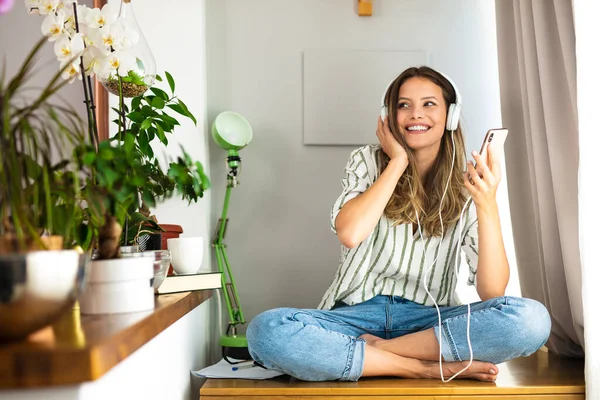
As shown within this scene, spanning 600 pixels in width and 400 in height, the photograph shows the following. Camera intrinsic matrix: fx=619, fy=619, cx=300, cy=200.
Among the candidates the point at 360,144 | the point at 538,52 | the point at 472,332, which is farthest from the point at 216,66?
the point at 472,332

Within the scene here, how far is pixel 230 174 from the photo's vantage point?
2172mm

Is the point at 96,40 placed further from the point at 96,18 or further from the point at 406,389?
the point at 406,389

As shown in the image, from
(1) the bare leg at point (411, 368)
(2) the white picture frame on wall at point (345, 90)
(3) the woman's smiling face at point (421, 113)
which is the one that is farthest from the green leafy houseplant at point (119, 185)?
(2) the white picture frame on wall at point (345, 90)

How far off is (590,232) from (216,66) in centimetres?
139

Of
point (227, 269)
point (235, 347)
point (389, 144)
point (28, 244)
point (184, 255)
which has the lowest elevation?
point (235, 347)

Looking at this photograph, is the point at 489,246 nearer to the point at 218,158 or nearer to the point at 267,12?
the point at 218,158

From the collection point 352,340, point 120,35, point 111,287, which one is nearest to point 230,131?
point 352,340

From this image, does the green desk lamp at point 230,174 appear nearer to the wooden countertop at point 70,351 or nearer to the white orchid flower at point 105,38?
the white orchid flower at point 105,38

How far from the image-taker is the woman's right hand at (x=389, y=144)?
1.86 metres

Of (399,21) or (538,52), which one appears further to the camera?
(399,21)

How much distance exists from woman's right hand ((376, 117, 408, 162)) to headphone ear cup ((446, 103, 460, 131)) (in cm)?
18

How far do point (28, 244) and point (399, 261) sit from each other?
1.34 m

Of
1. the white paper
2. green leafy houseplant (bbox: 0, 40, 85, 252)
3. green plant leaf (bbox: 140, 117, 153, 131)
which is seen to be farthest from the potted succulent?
the white paper

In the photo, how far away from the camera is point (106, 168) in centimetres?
78
